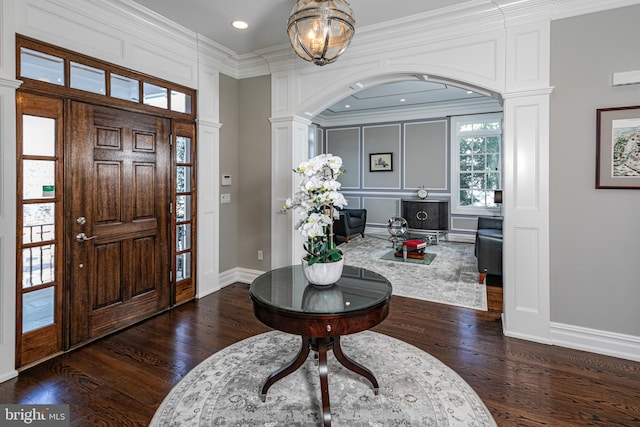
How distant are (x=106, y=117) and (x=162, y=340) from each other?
6.67 ft

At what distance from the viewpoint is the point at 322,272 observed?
6.70 feet

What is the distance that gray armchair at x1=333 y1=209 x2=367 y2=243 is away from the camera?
7.47 meters

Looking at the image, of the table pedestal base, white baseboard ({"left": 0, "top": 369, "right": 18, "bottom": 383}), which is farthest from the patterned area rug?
white baseboard ({"left": 0, "top": 369, "right": 18, "bottom": 383})

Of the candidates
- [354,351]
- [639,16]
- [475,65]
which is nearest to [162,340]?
[354,351]

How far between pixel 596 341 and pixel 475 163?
17.9ft

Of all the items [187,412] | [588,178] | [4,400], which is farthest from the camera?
[588,178]

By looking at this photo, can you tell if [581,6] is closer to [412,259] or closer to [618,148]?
[618,148]

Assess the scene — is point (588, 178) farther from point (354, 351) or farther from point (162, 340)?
point (162, 340)

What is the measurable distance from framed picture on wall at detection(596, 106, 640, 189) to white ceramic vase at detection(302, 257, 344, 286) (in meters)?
2.37

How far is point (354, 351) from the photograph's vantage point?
269cm

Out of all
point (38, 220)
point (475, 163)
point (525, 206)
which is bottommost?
point (38, 220)

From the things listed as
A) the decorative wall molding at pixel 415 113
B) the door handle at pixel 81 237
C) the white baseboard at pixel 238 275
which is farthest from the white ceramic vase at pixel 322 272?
the decorative wall molding at pixel 415 113

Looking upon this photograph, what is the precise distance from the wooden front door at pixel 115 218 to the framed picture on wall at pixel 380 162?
5.87 m

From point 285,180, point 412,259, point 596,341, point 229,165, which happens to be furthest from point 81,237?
point 412,259
